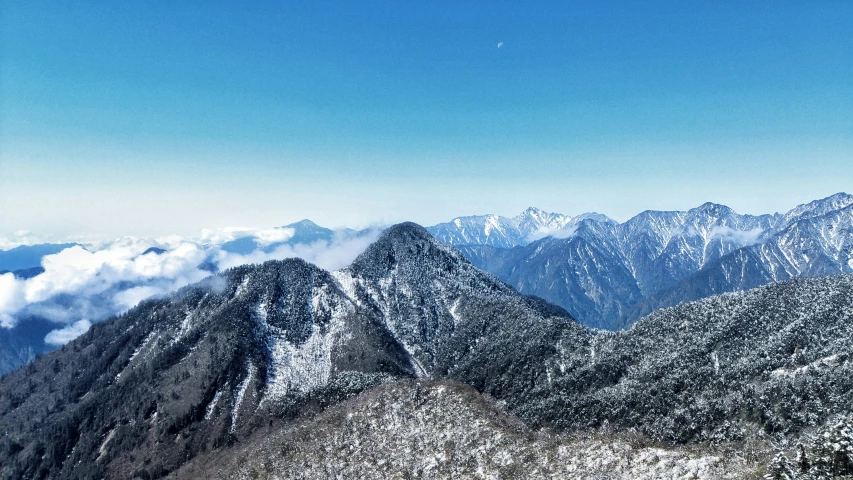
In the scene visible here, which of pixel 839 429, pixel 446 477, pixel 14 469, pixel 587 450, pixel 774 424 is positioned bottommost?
pixel 14 469

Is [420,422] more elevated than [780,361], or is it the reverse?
[780,361]

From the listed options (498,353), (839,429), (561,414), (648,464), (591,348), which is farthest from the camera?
(498,353)

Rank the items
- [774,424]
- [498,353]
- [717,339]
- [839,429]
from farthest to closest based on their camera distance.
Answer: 1. [498,353]
2. [717,339]
3. [774,424]
4. [839,429]

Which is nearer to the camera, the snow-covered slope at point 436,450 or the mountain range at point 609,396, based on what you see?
the snow-covered slope at point 436,450

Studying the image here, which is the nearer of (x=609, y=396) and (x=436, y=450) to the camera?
(x=436, y=450)

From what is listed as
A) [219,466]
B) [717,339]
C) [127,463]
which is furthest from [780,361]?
[127,463]

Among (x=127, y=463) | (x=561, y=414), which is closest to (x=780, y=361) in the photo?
(x=561, y=414)

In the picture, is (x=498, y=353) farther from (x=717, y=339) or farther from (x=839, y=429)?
(x=839, y=429)

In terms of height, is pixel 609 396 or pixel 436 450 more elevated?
pixel 609 396

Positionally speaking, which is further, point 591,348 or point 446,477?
point 591,348

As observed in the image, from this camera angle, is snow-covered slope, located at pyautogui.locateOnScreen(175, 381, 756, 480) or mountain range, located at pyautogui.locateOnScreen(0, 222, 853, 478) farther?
mountain range, located at pyautogui.locateOnScreen(0, 222, 853, 478)
